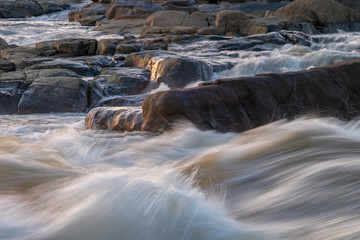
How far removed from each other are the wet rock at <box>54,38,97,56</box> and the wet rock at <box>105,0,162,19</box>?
36.7 feet

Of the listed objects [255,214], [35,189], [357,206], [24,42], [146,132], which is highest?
[357,206]

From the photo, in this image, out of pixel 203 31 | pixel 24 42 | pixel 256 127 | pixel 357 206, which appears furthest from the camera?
pixel 24 42

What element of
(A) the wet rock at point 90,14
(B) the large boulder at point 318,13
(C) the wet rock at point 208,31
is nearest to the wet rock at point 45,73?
(C) the wet rock at point 208,31

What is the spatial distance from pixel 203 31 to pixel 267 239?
1423 centimetres

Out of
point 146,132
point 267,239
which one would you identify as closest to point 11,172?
point 146,132

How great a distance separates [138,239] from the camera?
2303mm

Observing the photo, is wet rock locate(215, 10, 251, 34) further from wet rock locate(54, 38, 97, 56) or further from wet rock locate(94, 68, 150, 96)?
wet rock locate(94, 68, 150, 96)

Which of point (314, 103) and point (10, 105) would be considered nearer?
point (314, 103)

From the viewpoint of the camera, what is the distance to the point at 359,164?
119 inches

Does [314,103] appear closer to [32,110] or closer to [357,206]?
[357,206]

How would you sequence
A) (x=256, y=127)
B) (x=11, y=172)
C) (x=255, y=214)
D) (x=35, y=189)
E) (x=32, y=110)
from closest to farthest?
(x=255, y=214), (x=35, y=189), (x=11, y=172), (x=256, y=127), (x=32, y=110)

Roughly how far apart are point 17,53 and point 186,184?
32.9 ft

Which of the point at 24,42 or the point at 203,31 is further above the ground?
the point at 203,31

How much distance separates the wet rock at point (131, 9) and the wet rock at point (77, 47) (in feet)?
Result: 36.7
